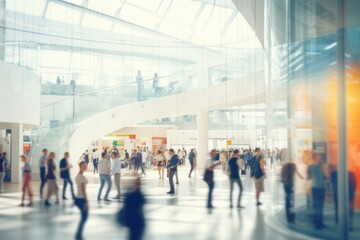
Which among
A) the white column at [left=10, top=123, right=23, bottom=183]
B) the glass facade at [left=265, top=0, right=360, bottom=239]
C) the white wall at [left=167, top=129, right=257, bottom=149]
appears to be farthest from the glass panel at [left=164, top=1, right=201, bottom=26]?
the glass facade at [left=265, top=0, right=360, bottom=239]

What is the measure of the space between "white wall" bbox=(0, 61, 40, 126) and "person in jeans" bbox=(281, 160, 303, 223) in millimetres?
12780

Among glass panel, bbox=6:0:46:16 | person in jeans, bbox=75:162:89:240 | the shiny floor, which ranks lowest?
the shiny floor

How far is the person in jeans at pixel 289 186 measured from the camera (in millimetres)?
9702

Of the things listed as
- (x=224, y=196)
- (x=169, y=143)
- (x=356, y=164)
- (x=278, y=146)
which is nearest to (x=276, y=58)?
(x=278, y=146)

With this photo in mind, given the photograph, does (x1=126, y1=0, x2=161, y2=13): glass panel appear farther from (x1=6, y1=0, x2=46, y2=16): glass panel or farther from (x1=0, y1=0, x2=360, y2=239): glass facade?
(x1=6, y1=0, x2=46, y2=16): glass panel

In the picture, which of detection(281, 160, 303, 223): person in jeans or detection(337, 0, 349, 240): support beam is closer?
detection(337, 0, 349, 240): support beam

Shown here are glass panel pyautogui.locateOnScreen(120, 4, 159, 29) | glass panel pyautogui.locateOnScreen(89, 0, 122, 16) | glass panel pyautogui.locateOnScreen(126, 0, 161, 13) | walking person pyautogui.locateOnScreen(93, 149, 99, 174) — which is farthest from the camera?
glass panel pyautogui.locateOnScreen(126, 0, 161, 13)

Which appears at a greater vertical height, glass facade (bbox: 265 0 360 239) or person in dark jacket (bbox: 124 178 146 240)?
glass facade (bbox: 265 0 360 239)

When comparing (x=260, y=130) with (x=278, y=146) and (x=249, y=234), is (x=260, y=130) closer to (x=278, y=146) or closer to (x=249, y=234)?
(x=278, y=146)

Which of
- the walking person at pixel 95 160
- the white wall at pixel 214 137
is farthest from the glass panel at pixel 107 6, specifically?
the walking person at pixel 95 160

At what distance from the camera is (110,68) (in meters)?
35.1

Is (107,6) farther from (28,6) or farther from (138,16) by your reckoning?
(28,6)

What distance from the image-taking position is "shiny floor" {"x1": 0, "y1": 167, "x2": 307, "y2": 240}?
8852mm

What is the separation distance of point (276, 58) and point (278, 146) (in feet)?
6.95
